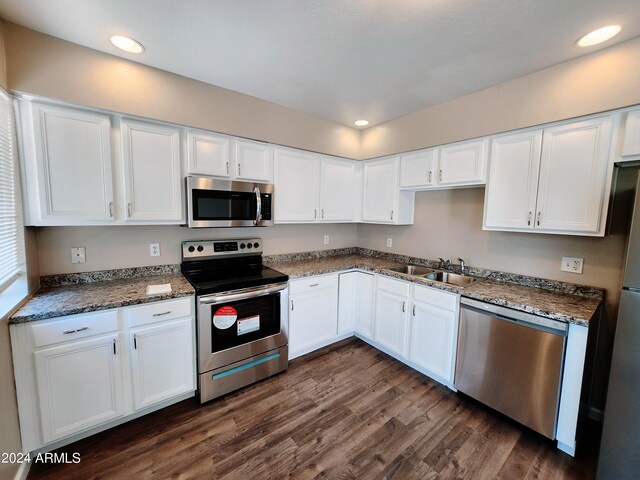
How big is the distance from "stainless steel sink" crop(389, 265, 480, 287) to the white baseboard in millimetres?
3027

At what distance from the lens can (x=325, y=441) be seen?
1790 millimetres

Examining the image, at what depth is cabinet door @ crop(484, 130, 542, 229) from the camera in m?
2.03

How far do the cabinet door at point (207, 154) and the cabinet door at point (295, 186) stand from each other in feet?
1.74

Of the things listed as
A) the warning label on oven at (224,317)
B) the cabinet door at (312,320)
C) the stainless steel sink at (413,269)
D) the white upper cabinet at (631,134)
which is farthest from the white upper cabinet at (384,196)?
the warning label on oven at (224,317)

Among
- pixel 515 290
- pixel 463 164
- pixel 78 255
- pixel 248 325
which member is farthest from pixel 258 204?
pixel 515 290

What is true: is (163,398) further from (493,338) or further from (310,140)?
(310,140)

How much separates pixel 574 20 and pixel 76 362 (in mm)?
3492

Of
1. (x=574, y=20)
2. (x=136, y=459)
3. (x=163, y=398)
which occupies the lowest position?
(x=136, y=459)

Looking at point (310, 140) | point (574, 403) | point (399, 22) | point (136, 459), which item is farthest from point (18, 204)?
point (574, 403)

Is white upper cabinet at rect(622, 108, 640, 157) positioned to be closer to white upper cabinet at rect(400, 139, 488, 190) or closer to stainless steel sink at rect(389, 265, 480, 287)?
white upper cabinet at rect(400, 139, 488, 190)

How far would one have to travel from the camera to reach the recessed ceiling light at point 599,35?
1.51m

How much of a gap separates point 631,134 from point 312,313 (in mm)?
2706

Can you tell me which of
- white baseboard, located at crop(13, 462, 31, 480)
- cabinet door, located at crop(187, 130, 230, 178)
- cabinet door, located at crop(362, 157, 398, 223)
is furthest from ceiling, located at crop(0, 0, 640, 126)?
white baseboard, located at crop(13, 462, 31, 480)

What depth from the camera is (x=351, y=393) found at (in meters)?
2.26
